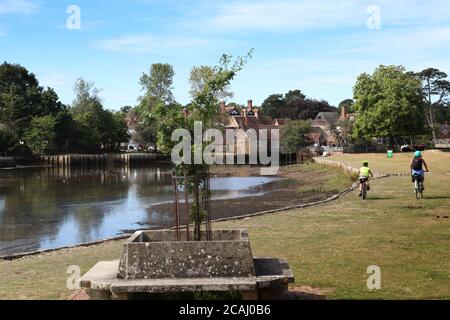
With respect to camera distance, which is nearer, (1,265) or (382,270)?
(382,270)

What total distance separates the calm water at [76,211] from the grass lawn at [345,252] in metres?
5.54

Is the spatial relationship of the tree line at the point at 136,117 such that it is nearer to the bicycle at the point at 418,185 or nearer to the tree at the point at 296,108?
the tree at the point at 296,108

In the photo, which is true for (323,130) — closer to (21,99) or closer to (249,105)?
(249,105)

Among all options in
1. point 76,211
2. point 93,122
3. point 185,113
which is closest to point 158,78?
point 93,122

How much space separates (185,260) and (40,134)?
288 ft

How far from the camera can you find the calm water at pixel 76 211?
20531 mm

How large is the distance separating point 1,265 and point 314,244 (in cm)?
773

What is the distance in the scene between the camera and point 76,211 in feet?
93.7

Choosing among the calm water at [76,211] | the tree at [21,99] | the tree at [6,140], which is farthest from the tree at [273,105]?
the calm water at [76,211]

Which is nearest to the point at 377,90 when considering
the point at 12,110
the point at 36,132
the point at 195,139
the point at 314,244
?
the point at 36,132

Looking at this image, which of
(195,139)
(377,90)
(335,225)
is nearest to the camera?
(195,139)

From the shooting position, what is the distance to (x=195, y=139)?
8188 mm
